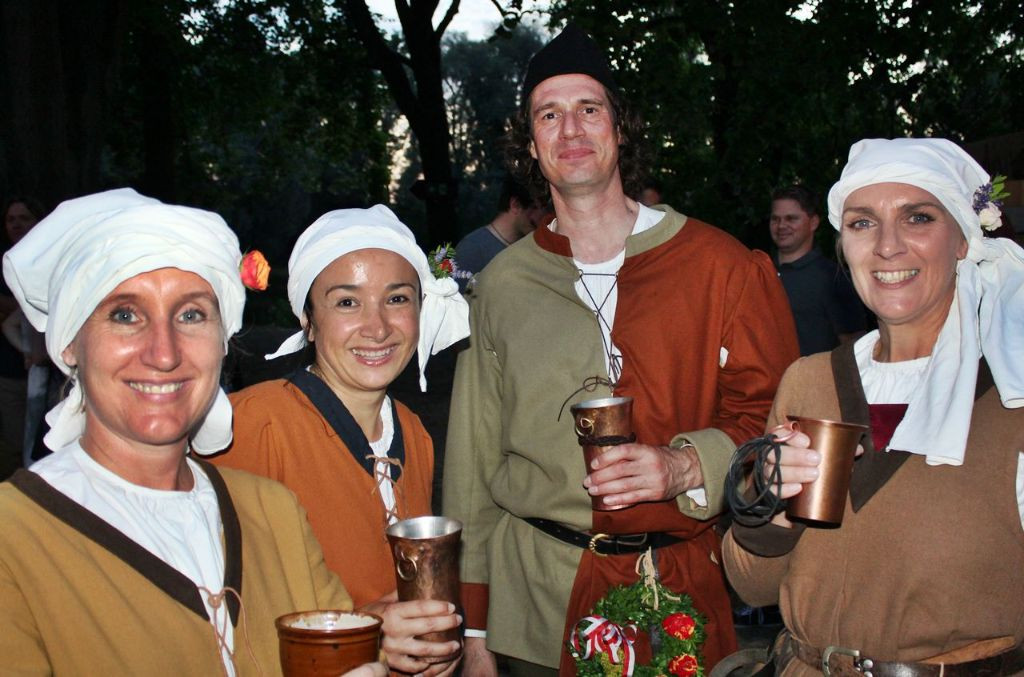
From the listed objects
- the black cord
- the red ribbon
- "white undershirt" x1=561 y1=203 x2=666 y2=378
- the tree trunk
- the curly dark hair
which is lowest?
the red ribbon

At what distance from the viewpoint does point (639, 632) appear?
10.9 feet

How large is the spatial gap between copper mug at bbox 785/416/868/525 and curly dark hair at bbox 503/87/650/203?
1.63 metres

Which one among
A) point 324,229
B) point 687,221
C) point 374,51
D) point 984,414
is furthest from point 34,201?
point 374,51

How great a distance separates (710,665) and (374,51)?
14.8m

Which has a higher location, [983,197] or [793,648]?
[983,197]

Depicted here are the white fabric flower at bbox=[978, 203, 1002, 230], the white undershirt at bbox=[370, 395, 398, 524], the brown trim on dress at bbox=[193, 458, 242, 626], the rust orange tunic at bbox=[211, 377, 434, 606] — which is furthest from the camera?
the white undershirt at bbox=[370, 395, 398, 524]

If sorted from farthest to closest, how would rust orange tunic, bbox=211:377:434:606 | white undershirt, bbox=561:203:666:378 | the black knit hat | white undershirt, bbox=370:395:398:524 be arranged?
the black knit hat
white undershirt, bbox=561:203:666:378
white undershirt, bbox=370:395:398:524
rust orange tunic, bbox=211:377:434:606

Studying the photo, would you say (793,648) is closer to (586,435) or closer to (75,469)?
(586,435)

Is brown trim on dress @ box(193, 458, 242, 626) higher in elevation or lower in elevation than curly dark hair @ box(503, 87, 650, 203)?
lower

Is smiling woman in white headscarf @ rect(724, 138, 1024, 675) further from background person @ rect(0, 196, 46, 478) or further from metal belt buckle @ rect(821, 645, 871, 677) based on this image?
background person @ rect(0, 196, 46, 478)

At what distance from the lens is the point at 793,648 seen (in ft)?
9.71

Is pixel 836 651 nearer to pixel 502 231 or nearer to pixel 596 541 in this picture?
pixel 596 541

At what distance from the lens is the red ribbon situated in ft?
10.7

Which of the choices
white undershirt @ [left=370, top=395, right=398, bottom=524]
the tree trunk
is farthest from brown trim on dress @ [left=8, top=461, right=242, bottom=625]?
the tree trunk
